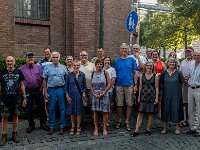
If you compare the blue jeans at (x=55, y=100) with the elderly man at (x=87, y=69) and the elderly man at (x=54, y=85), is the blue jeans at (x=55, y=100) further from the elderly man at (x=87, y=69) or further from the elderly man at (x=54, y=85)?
the elderly man at (x=87, y=69)

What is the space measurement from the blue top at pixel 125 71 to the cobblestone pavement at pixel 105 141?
1.24 metres

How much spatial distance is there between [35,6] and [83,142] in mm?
Answer: 7325

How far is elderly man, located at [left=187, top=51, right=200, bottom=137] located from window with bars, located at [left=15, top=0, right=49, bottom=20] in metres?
7.05

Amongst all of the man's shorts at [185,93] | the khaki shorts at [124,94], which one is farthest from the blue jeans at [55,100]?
the man's shorts at [185,93]

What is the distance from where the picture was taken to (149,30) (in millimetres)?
36281

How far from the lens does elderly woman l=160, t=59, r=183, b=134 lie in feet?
26.4

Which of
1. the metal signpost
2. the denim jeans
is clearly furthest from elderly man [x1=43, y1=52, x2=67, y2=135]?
the metal signpost

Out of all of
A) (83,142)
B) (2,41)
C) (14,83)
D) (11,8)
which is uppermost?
(11,8)

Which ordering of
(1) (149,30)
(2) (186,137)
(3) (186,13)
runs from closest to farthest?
1. (2) (186,137)
2. (3) (186,13)
3. (1) (149,30)

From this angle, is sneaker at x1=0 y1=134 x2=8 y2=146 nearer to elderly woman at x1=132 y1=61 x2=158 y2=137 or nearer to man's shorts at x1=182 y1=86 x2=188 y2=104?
elderly woman at x1=132 y1=61 x2=158 y2=137

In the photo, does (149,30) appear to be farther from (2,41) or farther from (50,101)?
(50,101)

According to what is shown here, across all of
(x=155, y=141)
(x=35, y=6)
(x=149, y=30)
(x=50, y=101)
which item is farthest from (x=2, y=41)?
(x=149, y=30)

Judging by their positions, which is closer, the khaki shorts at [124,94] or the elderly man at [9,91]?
the elderly man at [9,91]

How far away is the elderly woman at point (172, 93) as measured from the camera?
26.4 ft
